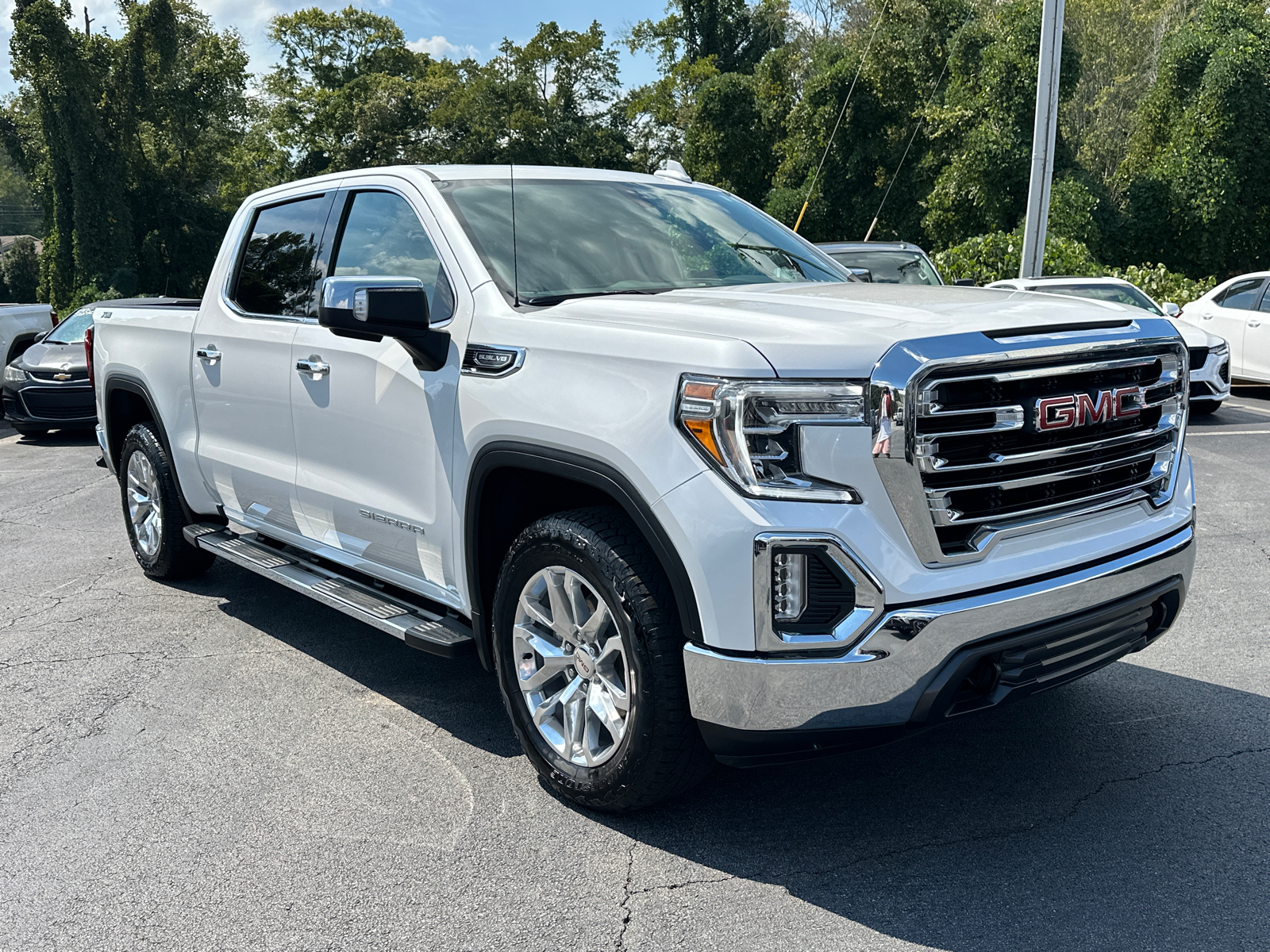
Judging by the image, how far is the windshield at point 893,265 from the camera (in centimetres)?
1133

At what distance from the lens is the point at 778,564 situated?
273 cm

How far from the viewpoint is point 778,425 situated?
2.75 meters

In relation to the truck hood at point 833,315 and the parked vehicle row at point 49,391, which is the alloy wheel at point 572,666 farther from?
the parked vehicle row at point 49,391

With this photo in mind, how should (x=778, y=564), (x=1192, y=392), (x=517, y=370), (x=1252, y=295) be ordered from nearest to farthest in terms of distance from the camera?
(x=778, y=564) → (x=517, y=370) → (x=1192, y=392) → (x=1252, y=295)

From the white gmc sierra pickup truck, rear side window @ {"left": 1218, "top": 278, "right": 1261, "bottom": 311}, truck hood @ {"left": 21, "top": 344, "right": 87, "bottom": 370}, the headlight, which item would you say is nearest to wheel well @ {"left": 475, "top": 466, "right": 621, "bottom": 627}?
the white gmc sierra pickup truck

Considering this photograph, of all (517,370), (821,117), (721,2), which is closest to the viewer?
(517,370)

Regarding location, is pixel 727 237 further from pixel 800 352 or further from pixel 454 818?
pixel 454 818

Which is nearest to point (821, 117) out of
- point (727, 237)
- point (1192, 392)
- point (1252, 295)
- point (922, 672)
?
point (1252, 295)

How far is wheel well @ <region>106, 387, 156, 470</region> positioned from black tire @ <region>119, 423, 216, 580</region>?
0.09 metres

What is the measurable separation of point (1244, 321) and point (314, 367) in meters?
12.6

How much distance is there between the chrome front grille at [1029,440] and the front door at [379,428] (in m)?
1.59

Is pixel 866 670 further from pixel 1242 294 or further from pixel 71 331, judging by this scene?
pixel 71 331

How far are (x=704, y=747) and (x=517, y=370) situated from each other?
4.05ft

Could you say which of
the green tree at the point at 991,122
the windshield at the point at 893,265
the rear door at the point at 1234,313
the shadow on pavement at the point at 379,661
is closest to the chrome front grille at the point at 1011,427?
the shadow on pavement at the point at 379,661
